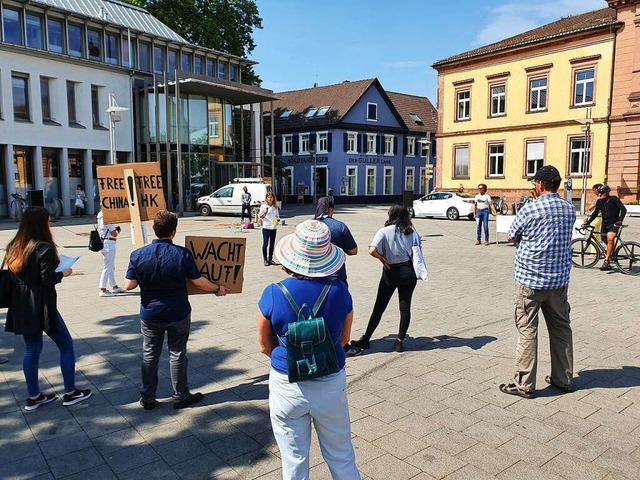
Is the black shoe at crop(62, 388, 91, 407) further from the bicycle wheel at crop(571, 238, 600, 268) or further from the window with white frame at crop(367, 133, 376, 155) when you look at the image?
the window with white frame at crop(367, 133, 376, 155)

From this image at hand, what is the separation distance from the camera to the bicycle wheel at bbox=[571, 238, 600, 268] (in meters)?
12.0

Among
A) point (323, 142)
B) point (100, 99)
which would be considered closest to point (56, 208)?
point (100, 99)

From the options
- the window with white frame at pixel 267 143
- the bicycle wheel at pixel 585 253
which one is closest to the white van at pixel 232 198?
the bicycle wheel at pixel 585 253

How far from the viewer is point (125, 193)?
5910mm

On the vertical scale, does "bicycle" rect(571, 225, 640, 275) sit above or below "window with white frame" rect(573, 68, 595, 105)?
below

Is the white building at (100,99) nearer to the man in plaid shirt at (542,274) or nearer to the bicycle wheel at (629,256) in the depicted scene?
the bicycle wheel at (629,256)

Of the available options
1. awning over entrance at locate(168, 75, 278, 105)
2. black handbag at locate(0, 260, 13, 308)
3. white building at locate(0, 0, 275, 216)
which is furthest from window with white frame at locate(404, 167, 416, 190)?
black handbag at locate(0, 260, 13, 308)

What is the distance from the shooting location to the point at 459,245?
1662 cm

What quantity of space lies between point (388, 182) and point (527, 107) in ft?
65.3

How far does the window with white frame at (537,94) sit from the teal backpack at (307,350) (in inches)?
1358

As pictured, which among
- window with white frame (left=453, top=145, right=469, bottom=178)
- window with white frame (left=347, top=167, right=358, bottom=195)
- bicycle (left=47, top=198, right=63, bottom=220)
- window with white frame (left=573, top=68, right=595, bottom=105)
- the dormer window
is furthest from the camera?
the dormer window

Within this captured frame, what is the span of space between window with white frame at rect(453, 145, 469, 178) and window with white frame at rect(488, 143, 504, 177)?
178 centimetres

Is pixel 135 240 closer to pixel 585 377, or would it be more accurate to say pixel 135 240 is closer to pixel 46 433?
pixel 46 433

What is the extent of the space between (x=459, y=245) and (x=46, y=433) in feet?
45.8
